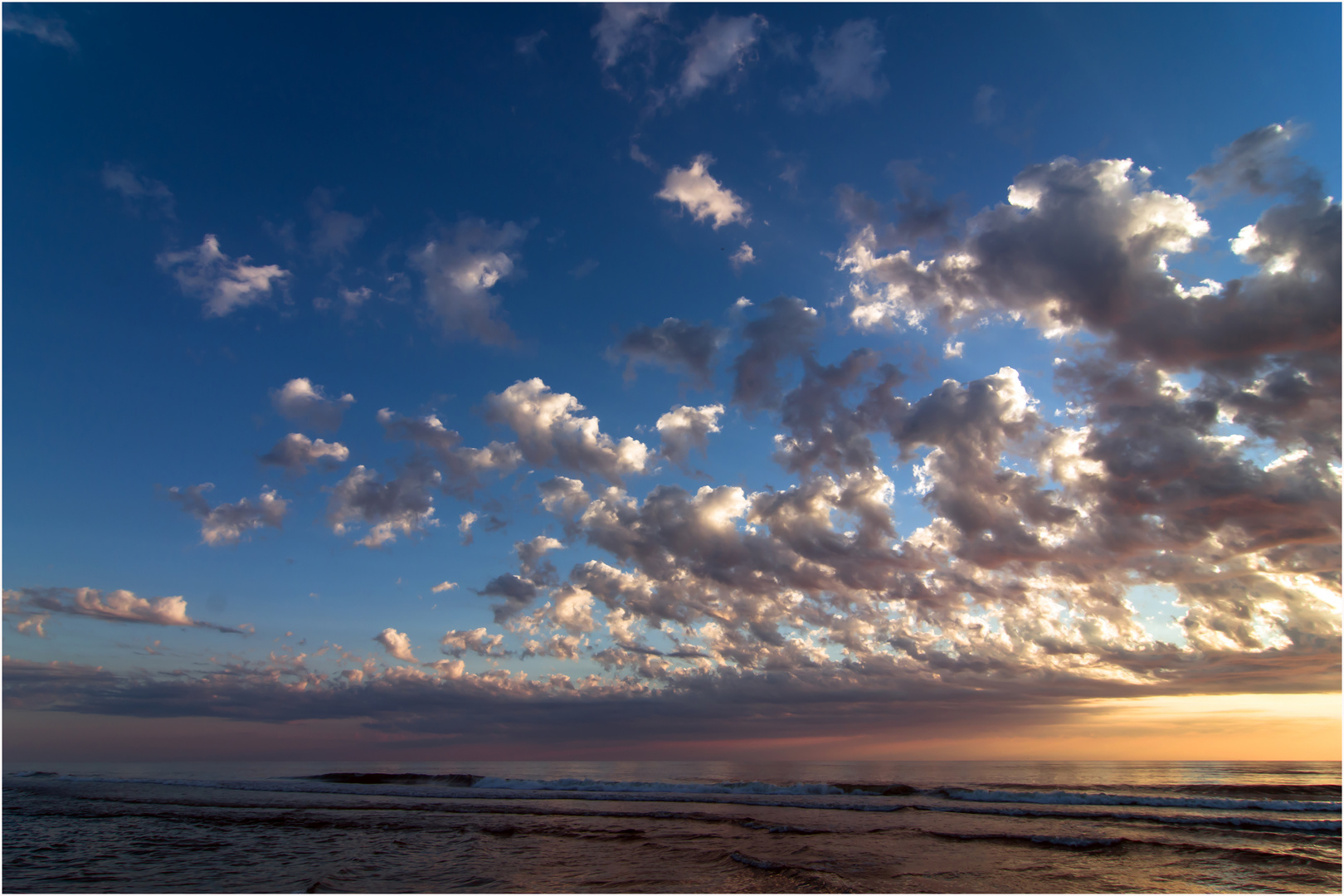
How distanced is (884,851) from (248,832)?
31102mm

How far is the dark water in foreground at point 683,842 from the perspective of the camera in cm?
2088

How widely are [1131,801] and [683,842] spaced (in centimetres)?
3769

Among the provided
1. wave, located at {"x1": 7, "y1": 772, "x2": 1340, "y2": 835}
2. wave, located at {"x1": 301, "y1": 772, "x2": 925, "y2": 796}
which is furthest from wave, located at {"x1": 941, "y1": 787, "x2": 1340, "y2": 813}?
wave, located at {"x1": 301, "y1": 772, "x2": 925, "y2": 796}

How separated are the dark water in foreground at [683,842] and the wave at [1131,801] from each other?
248 mm

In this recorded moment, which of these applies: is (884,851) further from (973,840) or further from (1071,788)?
(1071,788)

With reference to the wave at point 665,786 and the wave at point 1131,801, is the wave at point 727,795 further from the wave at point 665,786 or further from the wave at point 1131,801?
the wave at point 1131,801

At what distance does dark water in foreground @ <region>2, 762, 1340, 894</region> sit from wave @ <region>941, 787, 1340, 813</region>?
0.25m

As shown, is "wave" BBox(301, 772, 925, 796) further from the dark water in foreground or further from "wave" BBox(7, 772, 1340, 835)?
the dark water in foreground

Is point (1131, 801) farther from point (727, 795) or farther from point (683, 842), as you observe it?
point (683, 842)

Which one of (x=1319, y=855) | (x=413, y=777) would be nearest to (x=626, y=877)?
(x=1319, y=855)

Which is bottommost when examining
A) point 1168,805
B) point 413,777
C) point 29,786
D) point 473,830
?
point 413,777

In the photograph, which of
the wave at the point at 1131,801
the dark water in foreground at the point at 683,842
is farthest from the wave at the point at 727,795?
the wave at the point at 1131,801

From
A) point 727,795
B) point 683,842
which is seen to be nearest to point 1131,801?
point 727,795

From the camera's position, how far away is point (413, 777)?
7650 centimetres
